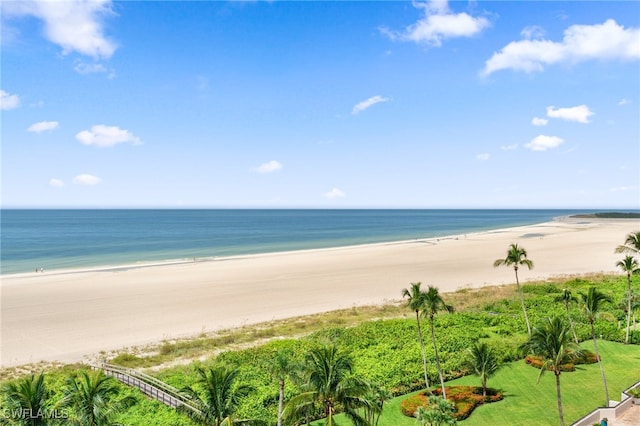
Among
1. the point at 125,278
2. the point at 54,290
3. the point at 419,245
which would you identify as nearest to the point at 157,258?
the point at 125,278

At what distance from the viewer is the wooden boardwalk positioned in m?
29.9

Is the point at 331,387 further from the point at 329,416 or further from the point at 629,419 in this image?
the point at 629,419

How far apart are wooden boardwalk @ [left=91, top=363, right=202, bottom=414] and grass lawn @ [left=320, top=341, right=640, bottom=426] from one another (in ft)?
45.5

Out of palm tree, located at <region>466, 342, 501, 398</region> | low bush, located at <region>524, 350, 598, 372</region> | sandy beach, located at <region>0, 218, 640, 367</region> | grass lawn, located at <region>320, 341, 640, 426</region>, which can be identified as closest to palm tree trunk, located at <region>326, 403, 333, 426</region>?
grass lawn, located at <region>320, 341, 640, 426</region>

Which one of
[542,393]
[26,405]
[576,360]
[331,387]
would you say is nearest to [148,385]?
[26,405]

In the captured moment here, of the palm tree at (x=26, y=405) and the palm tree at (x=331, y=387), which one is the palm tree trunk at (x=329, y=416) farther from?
the palm tree at (x=26, y=405)

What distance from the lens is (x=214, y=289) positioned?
224 ft

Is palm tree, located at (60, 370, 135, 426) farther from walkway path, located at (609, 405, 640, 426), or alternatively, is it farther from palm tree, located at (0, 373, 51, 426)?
walkway path, located at (609, 405, 640, 426)

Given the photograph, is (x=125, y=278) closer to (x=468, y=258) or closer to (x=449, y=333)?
(x=449, y=333)

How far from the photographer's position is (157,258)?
103 metres

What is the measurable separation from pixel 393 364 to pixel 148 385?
61.0ft

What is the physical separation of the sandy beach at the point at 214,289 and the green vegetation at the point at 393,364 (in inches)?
265

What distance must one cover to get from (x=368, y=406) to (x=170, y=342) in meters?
30.0

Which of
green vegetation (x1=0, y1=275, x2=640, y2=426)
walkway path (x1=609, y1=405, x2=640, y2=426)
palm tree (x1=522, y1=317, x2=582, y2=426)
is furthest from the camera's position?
green vegetation (x1=0, y1=275, x2=640, y2=426)
